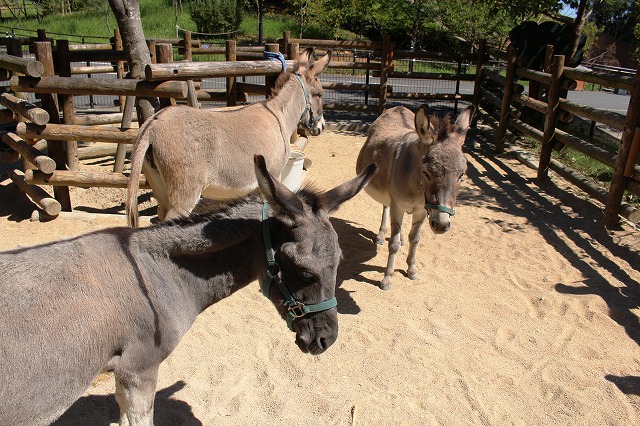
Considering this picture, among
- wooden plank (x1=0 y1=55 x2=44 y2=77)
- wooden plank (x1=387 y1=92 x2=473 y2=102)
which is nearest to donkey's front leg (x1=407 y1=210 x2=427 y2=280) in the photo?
wooden plank (x1=0 y1=55 x2=44 y2=77)

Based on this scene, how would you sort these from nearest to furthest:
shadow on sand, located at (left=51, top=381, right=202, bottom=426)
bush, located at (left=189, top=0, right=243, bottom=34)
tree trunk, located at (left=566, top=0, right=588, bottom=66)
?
shadow on sand, located at (left=51, top=381, right=202, bottom=426), tree trunk, located at (left=566, top=0, right=588, bottom=66), bush, located at (left=189, top=0, right=243, bottom=34)

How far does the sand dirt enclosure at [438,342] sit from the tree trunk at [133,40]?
153 cm

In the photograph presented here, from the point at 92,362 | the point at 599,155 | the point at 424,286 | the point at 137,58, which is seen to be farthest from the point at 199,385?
the point at 599,155

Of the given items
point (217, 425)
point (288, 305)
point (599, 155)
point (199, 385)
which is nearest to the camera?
point (288, 305)

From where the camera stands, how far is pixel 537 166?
9.87 m

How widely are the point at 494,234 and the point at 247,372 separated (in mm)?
4219

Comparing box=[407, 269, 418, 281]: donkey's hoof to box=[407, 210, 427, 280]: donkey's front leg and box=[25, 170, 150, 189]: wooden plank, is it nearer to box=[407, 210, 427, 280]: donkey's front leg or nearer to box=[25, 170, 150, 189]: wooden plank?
box=[407, 210, 427, 280]: donkey's front leg

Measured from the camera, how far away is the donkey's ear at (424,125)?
4.74 metres

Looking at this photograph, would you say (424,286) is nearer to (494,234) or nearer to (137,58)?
(494,234)

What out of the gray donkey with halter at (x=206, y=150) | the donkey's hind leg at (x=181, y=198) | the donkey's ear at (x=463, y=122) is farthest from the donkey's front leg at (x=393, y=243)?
the donkey's hind leg at (x=181, y=198)

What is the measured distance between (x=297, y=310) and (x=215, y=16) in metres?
31.8

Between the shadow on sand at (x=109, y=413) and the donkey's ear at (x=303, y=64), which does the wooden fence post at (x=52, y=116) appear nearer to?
the donkey's ear at (x=303, y=64)

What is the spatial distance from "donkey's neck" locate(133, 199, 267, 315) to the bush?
1225 inches

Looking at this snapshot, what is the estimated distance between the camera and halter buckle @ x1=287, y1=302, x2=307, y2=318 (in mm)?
2746
